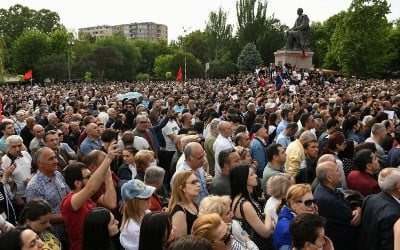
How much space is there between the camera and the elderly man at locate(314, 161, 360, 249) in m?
5.20

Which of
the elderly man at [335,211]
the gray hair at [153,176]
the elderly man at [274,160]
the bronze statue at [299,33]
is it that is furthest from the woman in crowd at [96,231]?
the bronze statue at [299,33]

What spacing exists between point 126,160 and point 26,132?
470 centimetres

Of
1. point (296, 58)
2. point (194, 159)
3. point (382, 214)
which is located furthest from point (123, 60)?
point (382, 214)

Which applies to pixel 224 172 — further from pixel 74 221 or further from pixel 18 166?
pixel 18 166

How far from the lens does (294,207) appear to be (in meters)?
4.77

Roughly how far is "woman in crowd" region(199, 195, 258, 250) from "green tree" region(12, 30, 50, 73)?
255 ft

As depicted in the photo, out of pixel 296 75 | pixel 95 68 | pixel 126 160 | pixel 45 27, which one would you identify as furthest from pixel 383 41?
pixel 45 27

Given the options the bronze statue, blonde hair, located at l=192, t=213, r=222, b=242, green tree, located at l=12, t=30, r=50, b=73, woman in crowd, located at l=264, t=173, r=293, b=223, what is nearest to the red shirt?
blonde hair, located at l=192, t=213, r=222, b=242

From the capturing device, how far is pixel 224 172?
20.5 ft

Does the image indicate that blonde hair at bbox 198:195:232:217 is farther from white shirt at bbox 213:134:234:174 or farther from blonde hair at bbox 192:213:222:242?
white shirt at bbox 213:134:234:174

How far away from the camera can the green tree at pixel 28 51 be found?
7744cm

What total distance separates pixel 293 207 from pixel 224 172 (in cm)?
160

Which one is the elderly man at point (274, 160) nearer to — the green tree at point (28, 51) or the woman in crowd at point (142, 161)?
the woman in crowd at point (142, 161)

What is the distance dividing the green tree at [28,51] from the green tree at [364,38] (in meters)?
47.9
